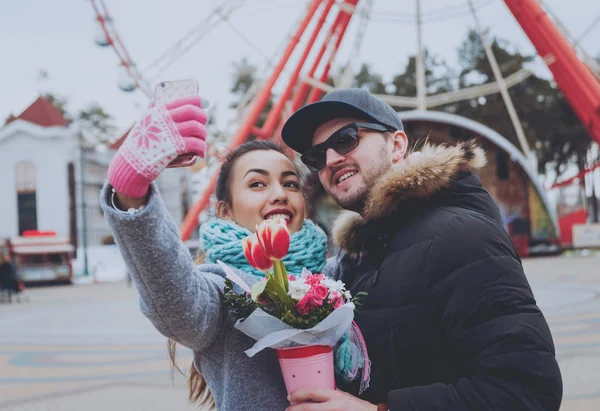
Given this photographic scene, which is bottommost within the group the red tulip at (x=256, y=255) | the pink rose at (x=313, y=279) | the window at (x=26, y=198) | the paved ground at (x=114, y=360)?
the window at (x=26, y=198)

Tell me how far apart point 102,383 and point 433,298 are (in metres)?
5.11

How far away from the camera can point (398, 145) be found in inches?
91.0

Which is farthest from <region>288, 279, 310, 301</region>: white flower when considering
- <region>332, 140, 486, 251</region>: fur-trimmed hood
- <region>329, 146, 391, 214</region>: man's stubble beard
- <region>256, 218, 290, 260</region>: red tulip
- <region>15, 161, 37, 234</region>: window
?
<region>15, 161, 37, 234</region>: window

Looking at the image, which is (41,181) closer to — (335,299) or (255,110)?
(255,110)

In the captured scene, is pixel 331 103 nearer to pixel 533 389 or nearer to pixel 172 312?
pixel 172 312

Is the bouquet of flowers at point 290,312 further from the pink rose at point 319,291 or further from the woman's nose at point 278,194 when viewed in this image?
the woman's nose at point 278,194

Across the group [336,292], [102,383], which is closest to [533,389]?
[336,292]

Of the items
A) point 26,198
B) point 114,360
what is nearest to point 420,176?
point 114,360

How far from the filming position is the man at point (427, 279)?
163 centimetres

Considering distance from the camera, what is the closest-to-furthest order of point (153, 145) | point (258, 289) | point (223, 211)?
1. point (153, 145)
2. point (258, 289)
3. point (223, 211)

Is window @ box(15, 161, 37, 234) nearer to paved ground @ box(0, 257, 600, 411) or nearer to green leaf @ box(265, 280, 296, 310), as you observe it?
paved ground @ box(0, 257, 600, 411)

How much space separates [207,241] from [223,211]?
308 mm

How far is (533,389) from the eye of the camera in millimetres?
1608

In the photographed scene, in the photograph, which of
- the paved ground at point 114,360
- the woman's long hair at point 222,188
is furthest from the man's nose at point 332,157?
the paved ground at point 114,360
